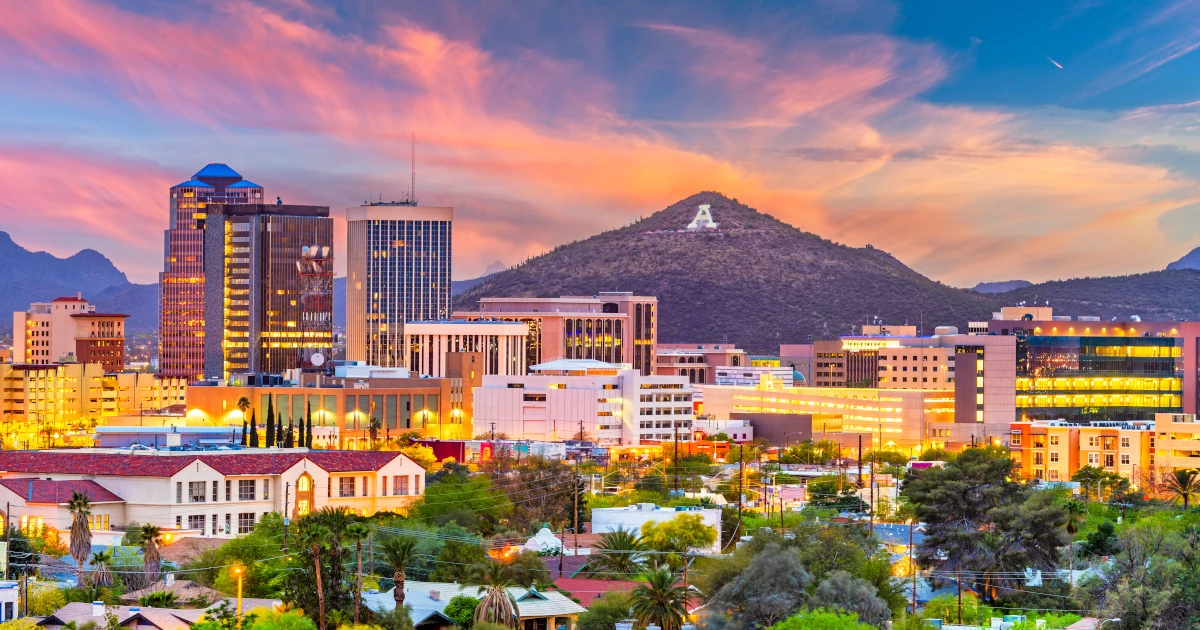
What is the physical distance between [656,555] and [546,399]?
106m

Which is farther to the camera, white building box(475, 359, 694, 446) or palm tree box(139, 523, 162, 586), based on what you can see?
white building box(475, 359, 694, 446)

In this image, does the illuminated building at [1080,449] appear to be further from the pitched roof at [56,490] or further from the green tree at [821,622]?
the green tree at [821,622]

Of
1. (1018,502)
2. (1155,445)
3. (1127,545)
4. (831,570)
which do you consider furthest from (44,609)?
(1155,445)

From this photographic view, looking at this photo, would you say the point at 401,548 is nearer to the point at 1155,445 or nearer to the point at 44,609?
the point at 44,609

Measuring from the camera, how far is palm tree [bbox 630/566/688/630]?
6925 cm

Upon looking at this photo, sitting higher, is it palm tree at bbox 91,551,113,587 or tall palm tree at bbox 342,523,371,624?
tall palm tree at bbox 342,523,371,624

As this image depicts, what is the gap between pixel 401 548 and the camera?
235ft

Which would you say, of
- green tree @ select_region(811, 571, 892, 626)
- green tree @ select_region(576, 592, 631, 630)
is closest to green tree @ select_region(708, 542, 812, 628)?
green tree @ select_region(811, 571, 892, 626)

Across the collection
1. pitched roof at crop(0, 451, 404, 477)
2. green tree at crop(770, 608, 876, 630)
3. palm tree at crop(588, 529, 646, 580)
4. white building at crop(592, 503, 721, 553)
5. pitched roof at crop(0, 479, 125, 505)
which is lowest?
palm tree at crop(588, 529, 646, 580)

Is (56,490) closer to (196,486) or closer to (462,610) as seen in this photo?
(196,486)

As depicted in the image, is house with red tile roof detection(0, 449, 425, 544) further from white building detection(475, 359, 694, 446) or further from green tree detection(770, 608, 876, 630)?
white building detection(475, 359, 694, 446)

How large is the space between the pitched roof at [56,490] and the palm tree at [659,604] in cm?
3238

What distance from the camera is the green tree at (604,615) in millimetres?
70875

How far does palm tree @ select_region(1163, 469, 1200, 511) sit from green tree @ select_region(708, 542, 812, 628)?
191 feet
